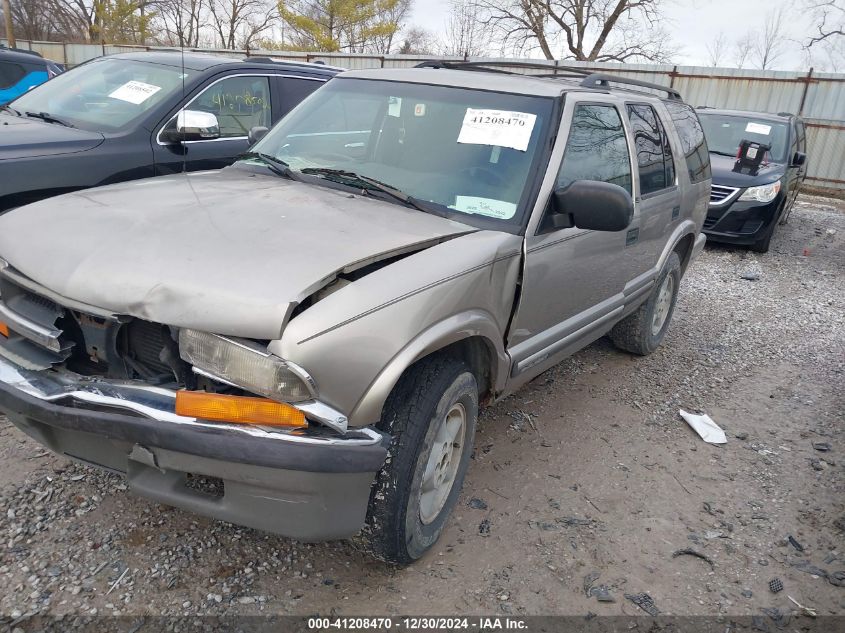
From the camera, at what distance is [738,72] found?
53.0 feet

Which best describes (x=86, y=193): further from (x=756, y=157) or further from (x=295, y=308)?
(x=756, y=157)

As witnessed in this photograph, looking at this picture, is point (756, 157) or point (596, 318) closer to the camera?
point (596, 318)

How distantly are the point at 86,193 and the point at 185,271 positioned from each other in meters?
1.07

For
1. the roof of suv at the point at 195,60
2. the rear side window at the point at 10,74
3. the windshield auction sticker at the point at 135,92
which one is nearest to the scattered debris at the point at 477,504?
the windshield auction sticker at the point at 135,92

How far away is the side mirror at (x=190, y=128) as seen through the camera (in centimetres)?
438

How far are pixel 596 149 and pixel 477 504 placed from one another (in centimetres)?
196

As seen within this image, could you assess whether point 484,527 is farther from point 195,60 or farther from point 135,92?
point 195,60

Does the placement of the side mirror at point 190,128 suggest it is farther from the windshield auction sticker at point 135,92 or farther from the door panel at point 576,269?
the door panel at point 576,269

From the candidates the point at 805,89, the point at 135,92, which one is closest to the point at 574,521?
the point at 135,92

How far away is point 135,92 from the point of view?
5.03m

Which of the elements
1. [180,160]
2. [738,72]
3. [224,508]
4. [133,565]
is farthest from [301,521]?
[738,72]

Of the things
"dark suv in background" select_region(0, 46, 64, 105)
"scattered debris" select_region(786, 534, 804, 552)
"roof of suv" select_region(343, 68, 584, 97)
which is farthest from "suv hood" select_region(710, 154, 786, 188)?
"dark suv in background" select_region(0, 46, 64, 105)

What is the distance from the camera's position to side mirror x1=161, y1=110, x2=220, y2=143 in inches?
172

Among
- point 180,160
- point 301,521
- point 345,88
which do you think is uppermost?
point 345,88
